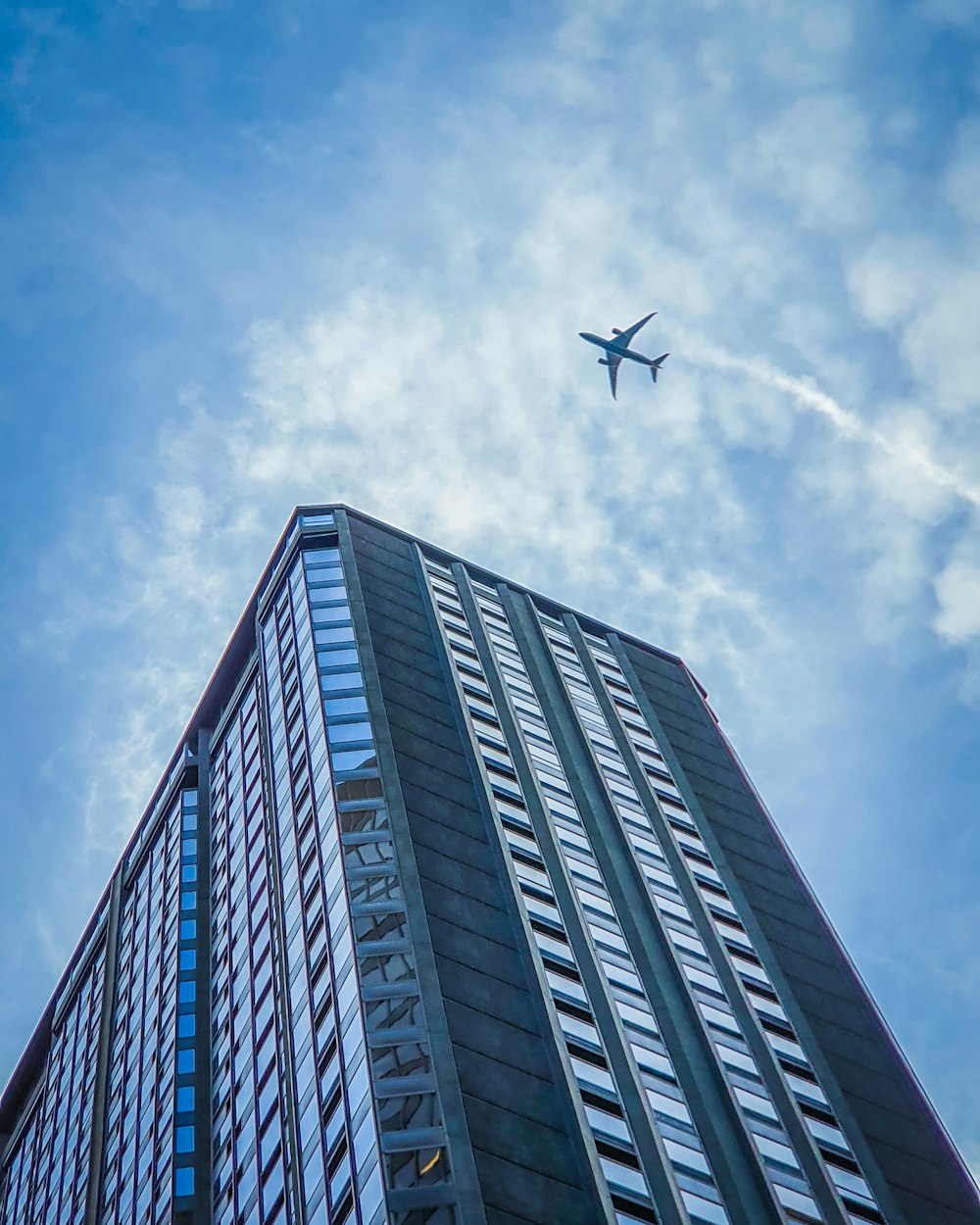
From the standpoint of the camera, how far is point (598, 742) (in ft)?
238

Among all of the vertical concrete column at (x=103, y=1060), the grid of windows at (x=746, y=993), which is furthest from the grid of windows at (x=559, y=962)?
the vertical concrete column at (x=103, y=1060)

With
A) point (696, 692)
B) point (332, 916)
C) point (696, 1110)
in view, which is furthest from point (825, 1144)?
point (696, 692)

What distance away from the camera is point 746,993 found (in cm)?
5659

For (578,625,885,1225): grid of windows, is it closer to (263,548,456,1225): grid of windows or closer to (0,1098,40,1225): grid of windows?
(263,548,456,1225): grid of windows

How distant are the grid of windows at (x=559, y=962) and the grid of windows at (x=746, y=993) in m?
4.76

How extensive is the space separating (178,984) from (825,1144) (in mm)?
36032

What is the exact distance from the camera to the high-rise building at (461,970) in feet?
141

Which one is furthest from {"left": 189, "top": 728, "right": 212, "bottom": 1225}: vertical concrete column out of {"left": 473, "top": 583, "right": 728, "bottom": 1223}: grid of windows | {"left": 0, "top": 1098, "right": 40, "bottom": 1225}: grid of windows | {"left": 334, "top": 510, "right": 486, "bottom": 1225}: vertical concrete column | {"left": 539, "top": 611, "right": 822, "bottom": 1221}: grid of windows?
{"left": 0, "top": 1098, "right": 40, "bottom": 1225}: grid of windows

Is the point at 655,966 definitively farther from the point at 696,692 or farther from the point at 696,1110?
the point at 696,692

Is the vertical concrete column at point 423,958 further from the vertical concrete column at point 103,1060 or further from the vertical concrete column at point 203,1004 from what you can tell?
the vertical concrete column at point 103,1060

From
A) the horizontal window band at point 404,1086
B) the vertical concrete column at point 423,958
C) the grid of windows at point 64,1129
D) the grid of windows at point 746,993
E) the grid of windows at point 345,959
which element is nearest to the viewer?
the vertical concrete column at point 423,958

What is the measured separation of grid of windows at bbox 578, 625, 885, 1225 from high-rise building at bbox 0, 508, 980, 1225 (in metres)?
0.20

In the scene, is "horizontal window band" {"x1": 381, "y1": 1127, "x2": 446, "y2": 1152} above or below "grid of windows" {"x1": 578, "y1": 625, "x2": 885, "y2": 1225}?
below

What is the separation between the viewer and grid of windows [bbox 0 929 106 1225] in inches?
2992
